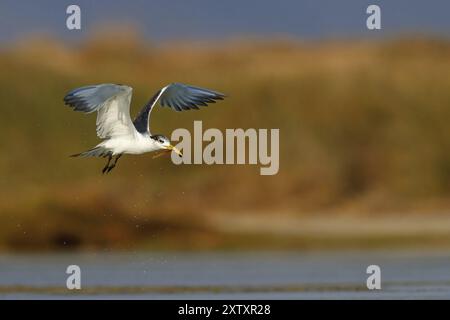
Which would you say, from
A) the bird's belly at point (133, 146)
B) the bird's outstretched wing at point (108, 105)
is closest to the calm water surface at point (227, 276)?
the bird's belly at point (133, 146)

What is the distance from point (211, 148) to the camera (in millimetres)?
43656

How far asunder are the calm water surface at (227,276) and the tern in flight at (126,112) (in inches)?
77.0

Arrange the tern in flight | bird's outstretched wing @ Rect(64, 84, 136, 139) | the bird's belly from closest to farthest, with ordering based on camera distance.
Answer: bird's outstretched wing @ Rect(64, 84, 136, 139) → the tern in flight → the bird's belly

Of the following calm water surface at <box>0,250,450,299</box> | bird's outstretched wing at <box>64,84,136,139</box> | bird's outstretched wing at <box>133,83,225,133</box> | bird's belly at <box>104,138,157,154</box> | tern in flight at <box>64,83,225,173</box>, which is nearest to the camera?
bird's outstretched wing at <box>64,84,136,139</box>

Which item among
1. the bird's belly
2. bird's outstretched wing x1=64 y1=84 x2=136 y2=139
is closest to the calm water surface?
the bird's belly

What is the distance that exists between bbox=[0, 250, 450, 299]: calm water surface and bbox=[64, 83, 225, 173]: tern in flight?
1955mm

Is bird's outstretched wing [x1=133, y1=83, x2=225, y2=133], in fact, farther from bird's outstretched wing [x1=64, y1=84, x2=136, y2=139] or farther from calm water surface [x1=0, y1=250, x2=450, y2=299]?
calm water surface [x1=0, y1=250, x2=450, y2=299]

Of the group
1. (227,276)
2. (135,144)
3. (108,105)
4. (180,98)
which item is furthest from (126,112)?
(227,276)

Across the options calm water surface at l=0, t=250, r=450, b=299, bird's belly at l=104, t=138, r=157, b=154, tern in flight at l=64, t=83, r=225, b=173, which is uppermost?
tern in flight at l=64, t=83, r=225, b=173

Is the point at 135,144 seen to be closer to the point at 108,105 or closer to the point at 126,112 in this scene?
the point at 126,112

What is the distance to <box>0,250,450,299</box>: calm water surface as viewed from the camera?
1927 centimetres
